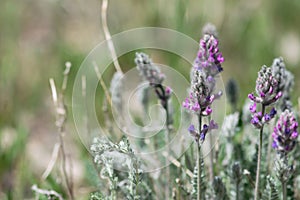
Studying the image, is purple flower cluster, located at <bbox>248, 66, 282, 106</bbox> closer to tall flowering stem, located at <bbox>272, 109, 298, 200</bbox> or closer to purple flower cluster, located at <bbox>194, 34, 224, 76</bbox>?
tall flowering stem, located at <bbox>272, 109, 298, 200</bbox>

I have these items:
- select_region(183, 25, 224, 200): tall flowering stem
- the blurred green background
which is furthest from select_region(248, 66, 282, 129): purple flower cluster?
the blurred green background

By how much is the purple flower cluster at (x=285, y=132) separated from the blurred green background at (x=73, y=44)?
1281mm

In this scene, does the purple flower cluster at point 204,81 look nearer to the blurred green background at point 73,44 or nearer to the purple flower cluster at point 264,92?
the purple flower cluster at point 264,92

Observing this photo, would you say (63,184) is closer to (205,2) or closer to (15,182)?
(15,182)

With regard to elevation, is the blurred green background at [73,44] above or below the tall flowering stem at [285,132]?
above

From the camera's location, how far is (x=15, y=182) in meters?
2.60

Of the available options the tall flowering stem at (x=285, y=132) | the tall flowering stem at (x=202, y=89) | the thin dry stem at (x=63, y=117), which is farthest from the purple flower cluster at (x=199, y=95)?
the thin dry stem at (x=63, y=117)

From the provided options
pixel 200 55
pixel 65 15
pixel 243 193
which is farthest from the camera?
pixel 65 15

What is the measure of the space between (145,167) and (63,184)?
22.7 inches

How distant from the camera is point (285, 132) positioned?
4.37 ft

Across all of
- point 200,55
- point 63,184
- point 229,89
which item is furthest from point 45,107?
point 200,55

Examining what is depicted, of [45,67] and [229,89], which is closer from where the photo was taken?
[229,89]

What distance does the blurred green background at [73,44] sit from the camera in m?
2.87

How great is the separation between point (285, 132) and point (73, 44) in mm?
2571
